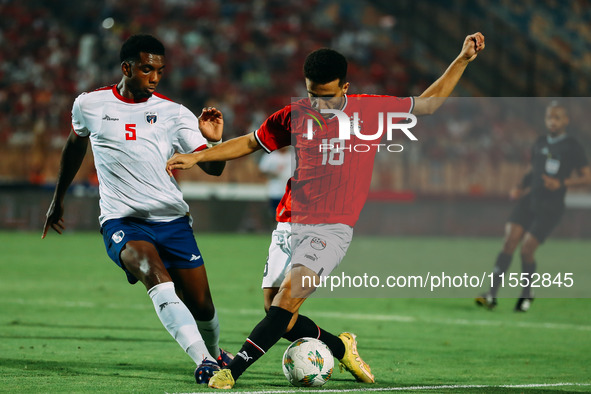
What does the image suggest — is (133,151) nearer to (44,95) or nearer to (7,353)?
(7,353)

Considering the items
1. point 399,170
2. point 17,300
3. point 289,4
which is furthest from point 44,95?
point 17,300

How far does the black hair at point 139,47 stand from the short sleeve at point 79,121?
0.46 meters

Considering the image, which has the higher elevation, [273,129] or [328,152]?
[273,129]

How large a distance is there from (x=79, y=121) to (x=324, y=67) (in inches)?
73.1

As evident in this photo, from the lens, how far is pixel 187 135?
6.07 m

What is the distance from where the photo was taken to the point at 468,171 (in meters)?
25.5

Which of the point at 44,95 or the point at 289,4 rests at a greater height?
the point at 289,4

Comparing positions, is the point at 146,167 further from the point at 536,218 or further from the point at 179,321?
the point at 536,218

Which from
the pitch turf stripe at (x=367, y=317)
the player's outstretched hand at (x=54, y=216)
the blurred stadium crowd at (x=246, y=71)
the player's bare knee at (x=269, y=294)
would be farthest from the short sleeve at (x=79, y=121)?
the blurred stadium crowd at (x=246, y=71)

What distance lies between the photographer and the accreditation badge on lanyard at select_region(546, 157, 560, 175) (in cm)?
1105

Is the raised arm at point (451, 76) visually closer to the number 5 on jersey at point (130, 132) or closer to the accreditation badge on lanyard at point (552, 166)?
the number 5 on jersey at point (130, 132)

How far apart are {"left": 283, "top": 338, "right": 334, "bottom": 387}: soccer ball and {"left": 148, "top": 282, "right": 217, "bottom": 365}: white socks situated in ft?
1.57

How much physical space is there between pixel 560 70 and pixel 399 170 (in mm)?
6670

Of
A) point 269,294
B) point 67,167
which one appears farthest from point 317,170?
point 67,167
